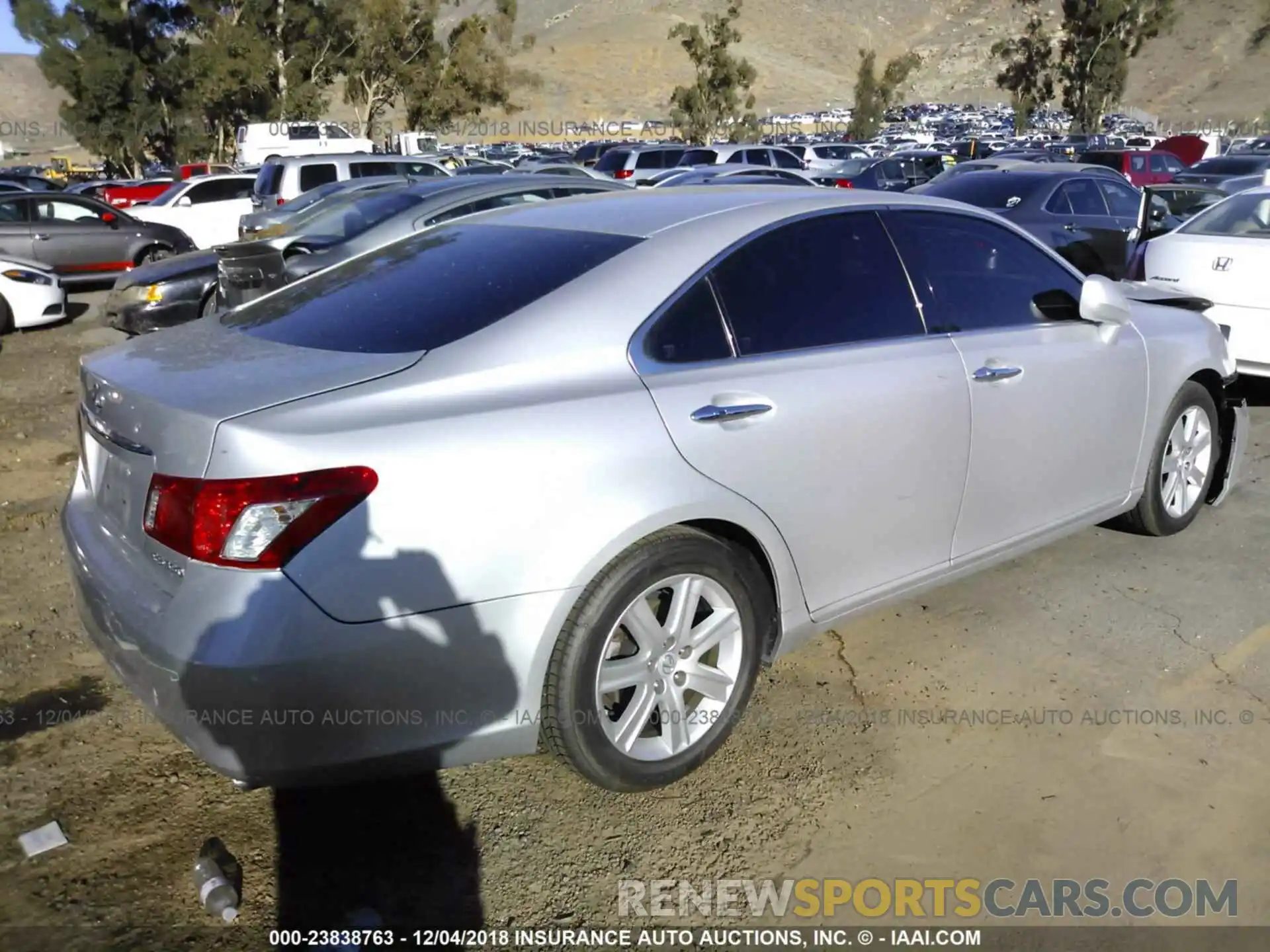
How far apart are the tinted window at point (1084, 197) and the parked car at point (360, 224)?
5031 millimetres

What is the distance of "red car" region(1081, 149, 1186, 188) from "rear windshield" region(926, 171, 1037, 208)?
9789 millimetres

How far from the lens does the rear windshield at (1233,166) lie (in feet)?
68.7

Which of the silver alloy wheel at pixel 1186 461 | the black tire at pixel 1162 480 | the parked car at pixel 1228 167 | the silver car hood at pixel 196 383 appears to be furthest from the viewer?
the parked car at pixel 1228 167

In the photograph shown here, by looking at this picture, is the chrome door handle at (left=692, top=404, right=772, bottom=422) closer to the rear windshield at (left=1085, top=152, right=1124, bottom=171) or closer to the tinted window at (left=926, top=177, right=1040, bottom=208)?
the tinted window at (left=926, top=177, right=1040, bottom=208)

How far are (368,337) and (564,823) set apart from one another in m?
1.46

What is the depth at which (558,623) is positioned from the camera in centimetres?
269

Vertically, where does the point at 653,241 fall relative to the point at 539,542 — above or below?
above

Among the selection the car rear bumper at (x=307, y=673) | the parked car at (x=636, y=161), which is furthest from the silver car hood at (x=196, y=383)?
the parked car at (x=636, y=161)

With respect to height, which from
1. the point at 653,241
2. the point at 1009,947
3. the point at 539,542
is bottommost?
the point at 1009,947

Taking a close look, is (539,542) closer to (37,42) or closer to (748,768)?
(748,768)

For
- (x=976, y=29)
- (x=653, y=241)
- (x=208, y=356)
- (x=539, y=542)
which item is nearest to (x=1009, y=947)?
(x=539, y=542)

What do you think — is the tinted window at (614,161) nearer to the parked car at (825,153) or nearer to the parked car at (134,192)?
the parked car at (825,153)

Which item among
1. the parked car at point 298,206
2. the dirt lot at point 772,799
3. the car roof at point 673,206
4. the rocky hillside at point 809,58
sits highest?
the rocky hillside at point 809,58

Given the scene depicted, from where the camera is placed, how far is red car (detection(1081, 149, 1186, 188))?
20.1 m
